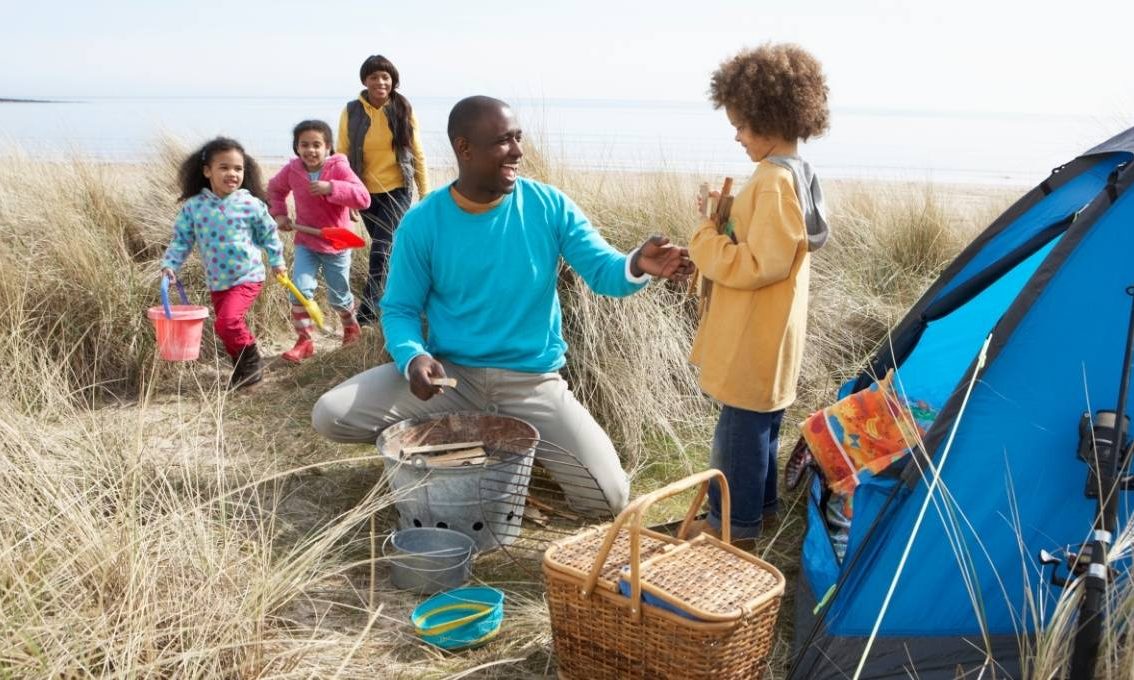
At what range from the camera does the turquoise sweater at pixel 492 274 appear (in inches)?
138

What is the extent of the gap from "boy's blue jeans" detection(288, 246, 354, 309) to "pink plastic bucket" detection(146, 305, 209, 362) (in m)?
1.17

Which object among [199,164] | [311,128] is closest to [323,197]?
[311,128]

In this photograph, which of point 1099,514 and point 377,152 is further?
point 377,152

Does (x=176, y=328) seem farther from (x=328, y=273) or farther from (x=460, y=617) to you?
(x=460, y=617)

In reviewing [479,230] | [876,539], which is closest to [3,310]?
[479,230]

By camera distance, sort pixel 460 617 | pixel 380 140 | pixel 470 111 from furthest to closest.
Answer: pixel 380 140 < pixel 470 111 < pixel 460 617

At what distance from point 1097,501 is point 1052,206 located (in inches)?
51.1

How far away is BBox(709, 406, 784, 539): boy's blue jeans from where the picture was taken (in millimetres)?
3080

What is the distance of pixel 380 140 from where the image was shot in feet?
20.4

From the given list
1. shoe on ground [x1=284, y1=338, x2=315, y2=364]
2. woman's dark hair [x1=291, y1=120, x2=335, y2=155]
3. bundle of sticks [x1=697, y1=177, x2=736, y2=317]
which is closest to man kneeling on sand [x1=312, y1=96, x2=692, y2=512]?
bundle of sticks [x1=697, y1=177, x2=736, y2=317]

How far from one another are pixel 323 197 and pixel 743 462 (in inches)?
139

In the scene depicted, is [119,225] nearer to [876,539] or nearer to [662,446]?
[662,446]

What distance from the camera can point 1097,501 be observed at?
233 cm

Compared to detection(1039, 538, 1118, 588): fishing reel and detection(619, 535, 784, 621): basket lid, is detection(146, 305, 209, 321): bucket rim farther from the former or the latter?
detection(1039, 538, 1118, 588): fishing reel
